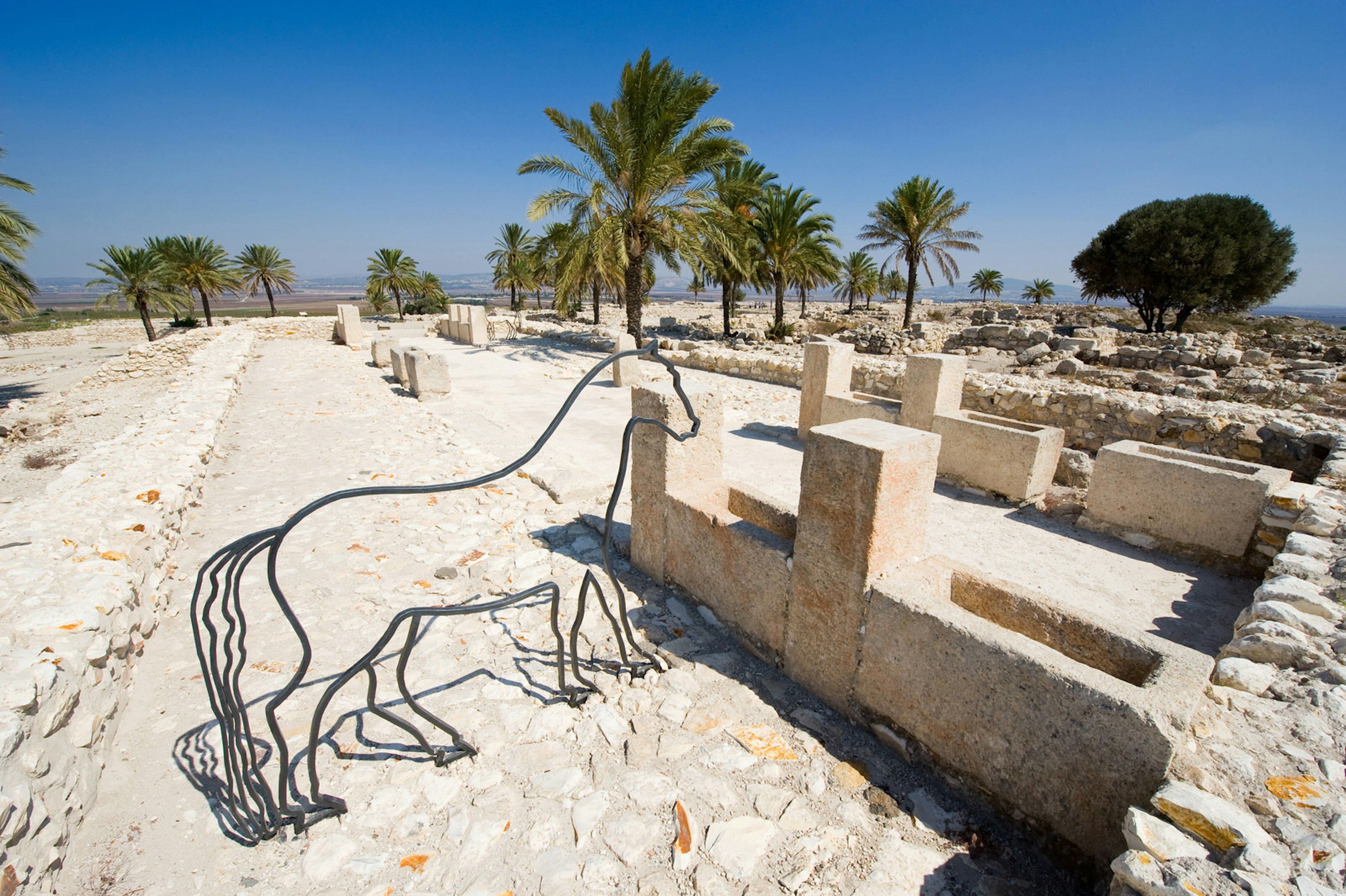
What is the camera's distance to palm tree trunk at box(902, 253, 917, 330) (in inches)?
763

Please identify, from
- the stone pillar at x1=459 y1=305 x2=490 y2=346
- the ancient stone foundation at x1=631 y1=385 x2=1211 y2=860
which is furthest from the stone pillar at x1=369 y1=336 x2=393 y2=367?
the ancient stone foundation at x1=631 y1=385 x2=1211 y2=860

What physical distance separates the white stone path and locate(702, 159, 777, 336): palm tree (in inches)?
459

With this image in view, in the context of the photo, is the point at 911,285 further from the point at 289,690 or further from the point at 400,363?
the point at 289,690

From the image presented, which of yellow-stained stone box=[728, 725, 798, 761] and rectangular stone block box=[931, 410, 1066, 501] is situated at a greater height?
rectangular stone block box=[931, 410, 1066, 501]

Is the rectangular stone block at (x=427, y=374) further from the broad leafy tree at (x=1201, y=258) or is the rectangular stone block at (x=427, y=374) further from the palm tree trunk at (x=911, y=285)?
the broad leafy tree at (x=1201, y=258)

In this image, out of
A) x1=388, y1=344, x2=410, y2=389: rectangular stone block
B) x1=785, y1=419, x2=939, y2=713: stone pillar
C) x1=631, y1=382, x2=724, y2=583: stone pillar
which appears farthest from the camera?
x1=388, y1=344, x2=410, y2=389: rectangular stone block

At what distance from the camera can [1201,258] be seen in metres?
20.2

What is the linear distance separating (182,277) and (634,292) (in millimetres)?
23085

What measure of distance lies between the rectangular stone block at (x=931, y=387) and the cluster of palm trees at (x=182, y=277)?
28.0 meters

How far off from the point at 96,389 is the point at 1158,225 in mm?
35082

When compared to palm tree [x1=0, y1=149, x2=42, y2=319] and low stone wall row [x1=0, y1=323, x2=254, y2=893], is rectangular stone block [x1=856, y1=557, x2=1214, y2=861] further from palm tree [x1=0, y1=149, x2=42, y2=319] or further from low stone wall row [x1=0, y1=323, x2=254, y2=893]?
palm tree [x1=0, y1=149, x2=42, y2=319]

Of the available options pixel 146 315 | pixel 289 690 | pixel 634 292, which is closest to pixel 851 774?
pixel 289 690

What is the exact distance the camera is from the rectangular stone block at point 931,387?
672 cm

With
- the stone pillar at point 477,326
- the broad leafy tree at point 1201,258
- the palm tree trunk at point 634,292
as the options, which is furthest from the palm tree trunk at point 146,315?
the broad leafy tree at point 1201,258
